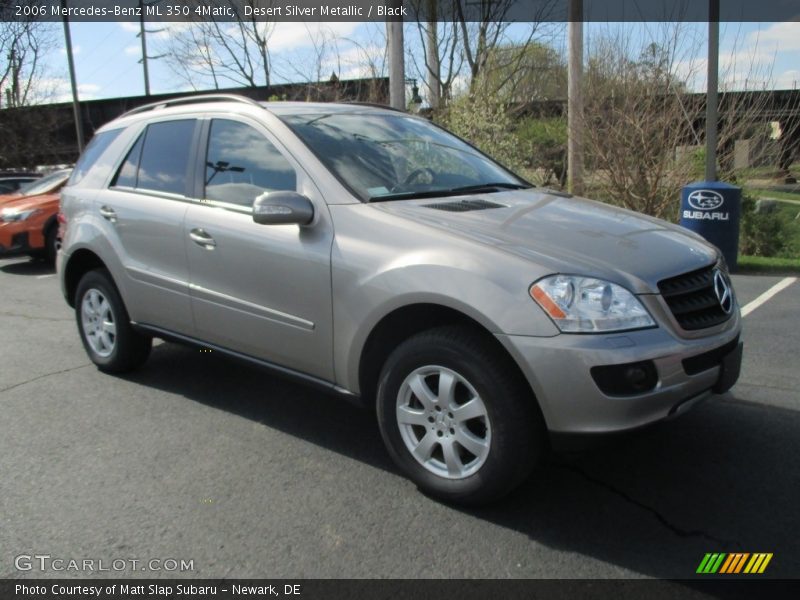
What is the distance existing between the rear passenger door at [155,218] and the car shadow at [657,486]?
0.75 m

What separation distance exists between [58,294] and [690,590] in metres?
8.20

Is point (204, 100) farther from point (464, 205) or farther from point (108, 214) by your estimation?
point (464, 205)

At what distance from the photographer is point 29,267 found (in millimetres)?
11219

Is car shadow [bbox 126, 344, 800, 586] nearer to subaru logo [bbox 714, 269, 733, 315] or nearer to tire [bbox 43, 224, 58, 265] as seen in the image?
subaru logo [bbox 714, 269, 733, 315]

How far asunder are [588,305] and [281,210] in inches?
59.5

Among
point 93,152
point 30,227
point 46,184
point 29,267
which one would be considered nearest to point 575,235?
point 93,152

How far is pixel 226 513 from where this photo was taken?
3.20 meters

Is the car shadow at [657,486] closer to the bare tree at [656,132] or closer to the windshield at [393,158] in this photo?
the windshield at [393,158]

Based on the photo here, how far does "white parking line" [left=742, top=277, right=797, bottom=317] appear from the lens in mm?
6720

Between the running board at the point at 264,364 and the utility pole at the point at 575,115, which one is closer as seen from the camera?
the running board at the point at 264,364

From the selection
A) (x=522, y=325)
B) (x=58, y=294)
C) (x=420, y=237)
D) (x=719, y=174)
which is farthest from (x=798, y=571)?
(x=719, y=174)

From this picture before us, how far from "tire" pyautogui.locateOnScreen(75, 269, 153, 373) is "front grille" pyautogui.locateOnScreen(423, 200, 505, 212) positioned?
2.43m

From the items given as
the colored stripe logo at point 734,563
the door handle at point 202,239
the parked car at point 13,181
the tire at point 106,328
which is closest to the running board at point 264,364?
the tire at point 106,328

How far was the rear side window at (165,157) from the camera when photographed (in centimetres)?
438
